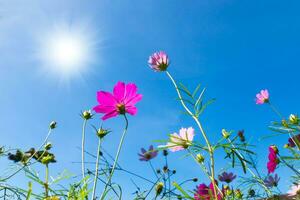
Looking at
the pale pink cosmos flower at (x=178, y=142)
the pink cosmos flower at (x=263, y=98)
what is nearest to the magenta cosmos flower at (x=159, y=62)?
the pale pink cosmos flower at (x=178, y=142)

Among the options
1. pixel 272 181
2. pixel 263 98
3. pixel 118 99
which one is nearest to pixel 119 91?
pixel 118 99

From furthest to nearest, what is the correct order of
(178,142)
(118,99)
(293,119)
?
(293,119) < (118,99) < (178,142)

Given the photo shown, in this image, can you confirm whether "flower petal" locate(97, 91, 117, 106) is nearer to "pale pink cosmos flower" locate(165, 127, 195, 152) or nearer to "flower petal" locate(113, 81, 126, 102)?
"flower petal" locate(113, 81, 126, 102)

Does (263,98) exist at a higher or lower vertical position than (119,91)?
higher

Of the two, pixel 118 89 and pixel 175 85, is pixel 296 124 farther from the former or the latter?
pixel 118 89

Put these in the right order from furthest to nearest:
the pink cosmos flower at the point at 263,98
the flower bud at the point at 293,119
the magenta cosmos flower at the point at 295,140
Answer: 1. the pink cosmos flower at the point at 263,98
2. the flower bud at the point at 293,119
3. the magenta cosmos flower at the point at 295,140

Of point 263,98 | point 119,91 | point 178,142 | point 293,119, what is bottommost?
point 178,142

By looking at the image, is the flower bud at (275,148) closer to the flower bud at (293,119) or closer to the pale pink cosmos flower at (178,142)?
the flower bud at (293,119)

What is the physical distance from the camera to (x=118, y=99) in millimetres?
1231

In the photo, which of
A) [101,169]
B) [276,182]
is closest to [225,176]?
[276,182]

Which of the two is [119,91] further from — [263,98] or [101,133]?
[263,98]

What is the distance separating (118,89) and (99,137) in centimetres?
21

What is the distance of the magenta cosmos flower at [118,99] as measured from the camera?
1.23m

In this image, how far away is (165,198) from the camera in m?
1.41
